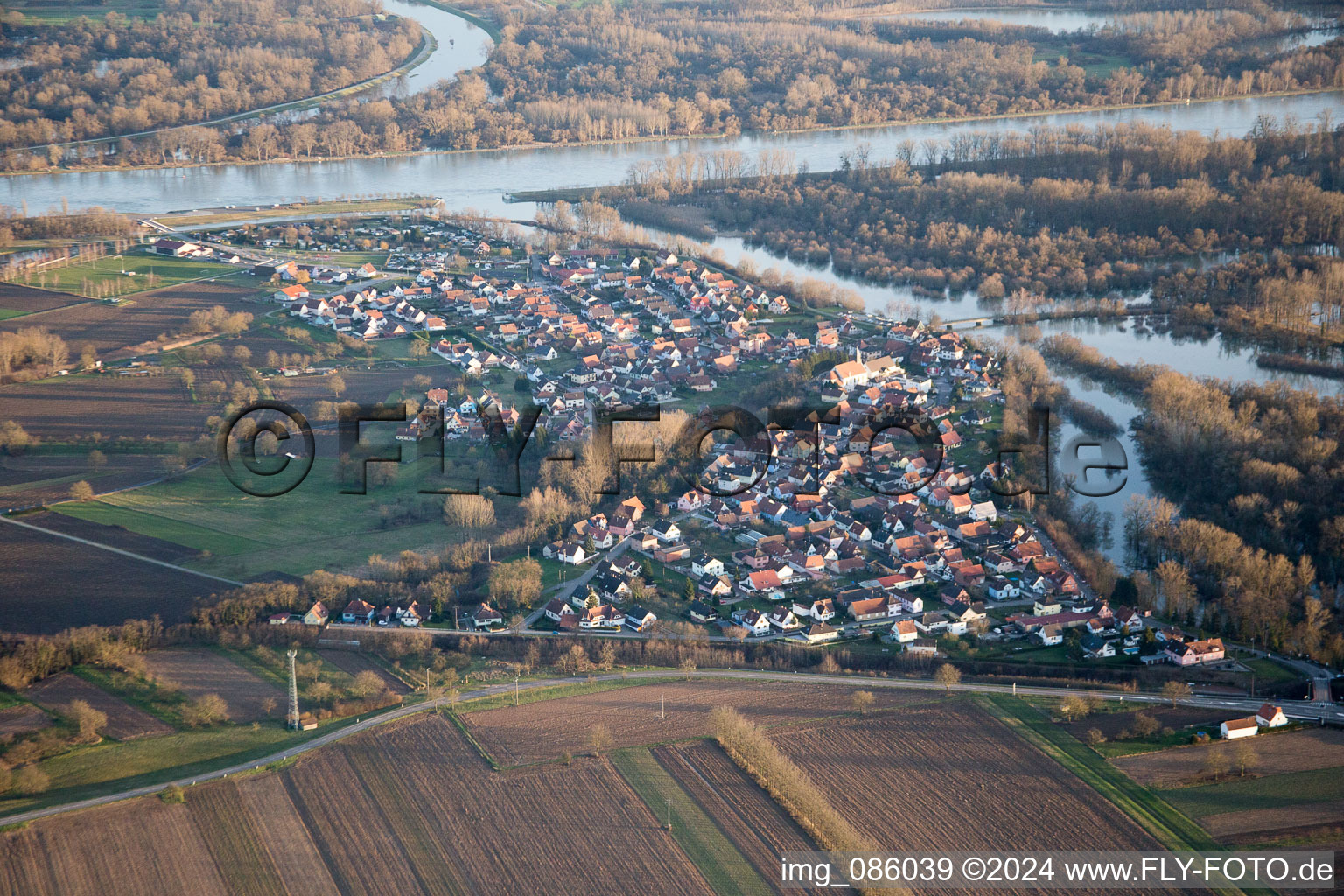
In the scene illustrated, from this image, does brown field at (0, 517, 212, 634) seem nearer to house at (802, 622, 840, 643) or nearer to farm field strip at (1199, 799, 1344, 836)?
house at (802, 622, 840, 643)

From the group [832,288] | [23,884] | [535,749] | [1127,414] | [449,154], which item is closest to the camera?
[23,884]

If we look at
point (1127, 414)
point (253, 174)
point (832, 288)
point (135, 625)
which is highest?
point (253, 174)

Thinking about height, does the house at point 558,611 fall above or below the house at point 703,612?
above

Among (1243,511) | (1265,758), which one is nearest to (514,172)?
(1243,511)

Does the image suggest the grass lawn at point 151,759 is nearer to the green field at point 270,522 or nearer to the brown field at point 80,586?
the brown field at point 80,586

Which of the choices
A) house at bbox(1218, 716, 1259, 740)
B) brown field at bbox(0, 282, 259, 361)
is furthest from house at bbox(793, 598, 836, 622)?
brown field at bbox(0, 282, 259, 361)

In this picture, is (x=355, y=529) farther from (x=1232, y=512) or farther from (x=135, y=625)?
(x=1232, y=512)

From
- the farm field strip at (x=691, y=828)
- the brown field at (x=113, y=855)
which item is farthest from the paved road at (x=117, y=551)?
the farm field strip at (x=691, y=828)

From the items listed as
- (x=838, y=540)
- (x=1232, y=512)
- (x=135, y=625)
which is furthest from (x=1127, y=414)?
(x=135, y=625)
